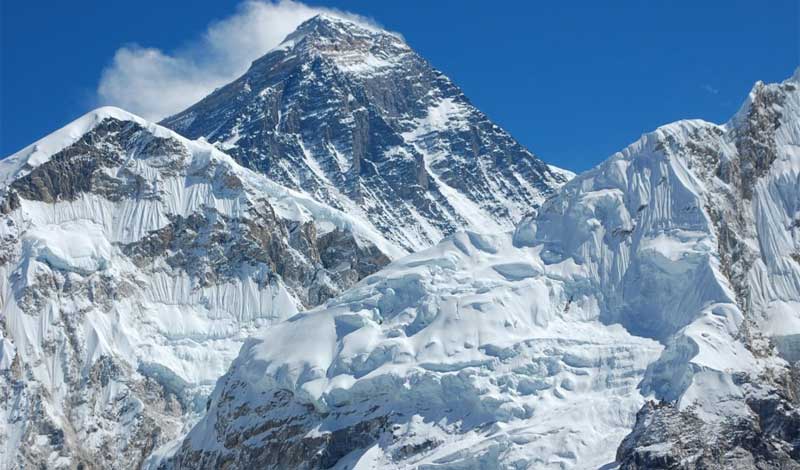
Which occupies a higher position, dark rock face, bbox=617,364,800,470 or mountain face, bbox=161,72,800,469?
mountain face, bbox=161,72,800,469

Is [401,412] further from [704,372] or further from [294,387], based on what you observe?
[704,372]

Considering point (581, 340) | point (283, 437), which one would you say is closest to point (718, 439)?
point (581, 340)

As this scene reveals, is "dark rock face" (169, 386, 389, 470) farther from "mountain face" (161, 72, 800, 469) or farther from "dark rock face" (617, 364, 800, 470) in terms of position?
"dark rock face" (617, 364, 800, 470)

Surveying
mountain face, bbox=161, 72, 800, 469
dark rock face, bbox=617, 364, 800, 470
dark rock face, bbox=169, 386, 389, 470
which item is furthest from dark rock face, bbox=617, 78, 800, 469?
dark rock face, bbox=169, 386, 389, 470

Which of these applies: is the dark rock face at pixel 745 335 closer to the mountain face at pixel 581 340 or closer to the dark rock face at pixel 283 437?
the mountain face at pixel 581 340

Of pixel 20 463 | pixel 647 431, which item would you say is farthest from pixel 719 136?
pixel 20 463

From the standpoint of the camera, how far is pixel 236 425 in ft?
541

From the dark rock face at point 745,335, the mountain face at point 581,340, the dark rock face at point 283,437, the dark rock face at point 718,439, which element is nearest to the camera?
the dark rock face at point 718,439

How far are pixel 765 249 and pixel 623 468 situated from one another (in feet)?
139

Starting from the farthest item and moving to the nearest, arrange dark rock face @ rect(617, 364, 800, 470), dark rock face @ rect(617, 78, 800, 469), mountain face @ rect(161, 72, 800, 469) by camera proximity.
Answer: mountain face @ rect(161, 72, 800, 469) < dark rock face @ rect(617, 78, 800, 469) < dark rock face @ rect(617, 364, 800, 470)

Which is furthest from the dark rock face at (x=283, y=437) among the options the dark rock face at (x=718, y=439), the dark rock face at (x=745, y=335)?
the dark rock face at (x=718, y=439)

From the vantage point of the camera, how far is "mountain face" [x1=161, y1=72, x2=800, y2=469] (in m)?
142

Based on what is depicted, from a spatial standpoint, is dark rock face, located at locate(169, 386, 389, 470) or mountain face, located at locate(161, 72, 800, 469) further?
dark rock face, located at locate(169, 386, 389, 470)

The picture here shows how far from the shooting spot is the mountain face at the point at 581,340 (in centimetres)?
14162
